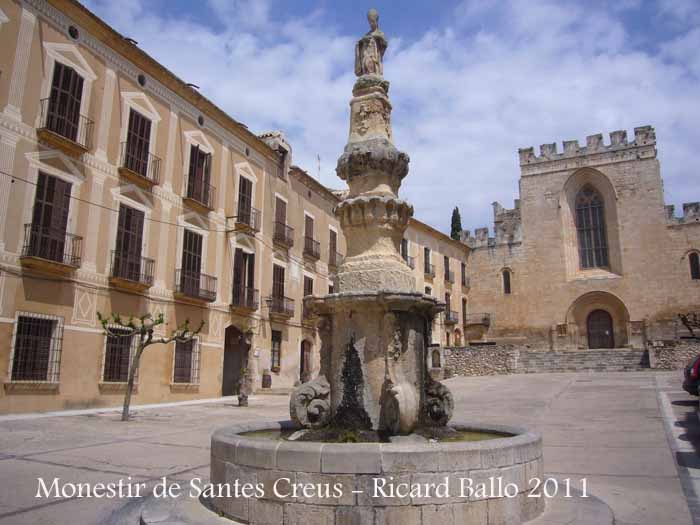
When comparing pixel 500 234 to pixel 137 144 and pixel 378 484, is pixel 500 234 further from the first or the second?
pixel 378 484

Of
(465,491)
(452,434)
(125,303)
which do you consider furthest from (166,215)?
(465,491)

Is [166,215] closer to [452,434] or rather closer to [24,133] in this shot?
[24,133]

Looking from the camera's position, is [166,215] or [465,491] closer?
[465,491]

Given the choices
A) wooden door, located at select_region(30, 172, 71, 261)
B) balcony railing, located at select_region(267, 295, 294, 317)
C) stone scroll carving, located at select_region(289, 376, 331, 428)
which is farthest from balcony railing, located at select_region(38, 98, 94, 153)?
stone scroll carving, located at select_region(289, 376, 331, 428)

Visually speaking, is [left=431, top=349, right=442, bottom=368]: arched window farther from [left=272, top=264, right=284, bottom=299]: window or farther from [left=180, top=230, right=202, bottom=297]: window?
[left=180, top=230, right=202, bottom=297]: window

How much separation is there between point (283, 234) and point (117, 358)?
1024 cm

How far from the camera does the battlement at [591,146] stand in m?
37.6

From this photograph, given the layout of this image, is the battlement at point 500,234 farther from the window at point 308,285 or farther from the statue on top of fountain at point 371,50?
the statue on top of fountain at point 371,50

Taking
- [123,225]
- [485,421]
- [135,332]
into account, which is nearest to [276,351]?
[123,225]

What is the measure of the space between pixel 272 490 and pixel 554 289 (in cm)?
3717

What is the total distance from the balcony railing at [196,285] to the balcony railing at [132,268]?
120cm

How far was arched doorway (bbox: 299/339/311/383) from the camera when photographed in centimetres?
2634

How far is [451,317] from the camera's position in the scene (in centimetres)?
3978

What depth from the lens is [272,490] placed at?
172 inches
